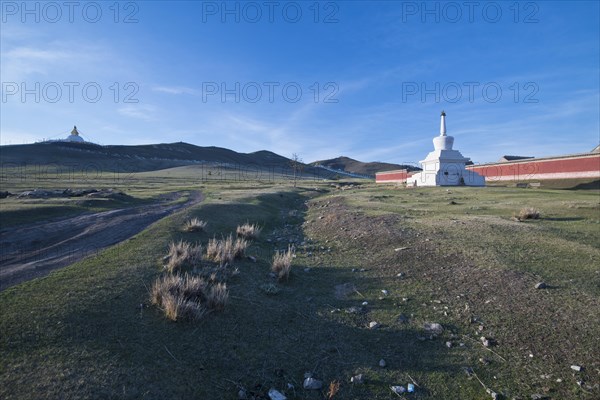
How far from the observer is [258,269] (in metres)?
9.21

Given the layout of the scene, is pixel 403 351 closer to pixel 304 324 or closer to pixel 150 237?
pixel 304 324

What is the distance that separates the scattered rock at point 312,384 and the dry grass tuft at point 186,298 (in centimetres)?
209

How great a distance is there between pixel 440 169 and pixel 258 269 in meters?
34.1

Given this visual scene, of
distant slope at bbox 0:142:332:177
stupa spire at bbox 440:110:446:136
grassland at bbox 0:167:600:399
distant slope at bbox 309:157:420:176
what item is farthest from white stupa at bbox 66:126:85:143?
grassland at bbox 0:167:600:399

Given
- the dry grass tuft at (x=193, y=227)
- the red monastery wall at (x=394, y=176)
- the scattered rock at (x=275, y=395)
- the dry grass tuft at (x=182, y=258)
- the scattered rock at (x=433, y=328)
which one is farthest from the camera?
the red monastery wall at (x=394, y=176)

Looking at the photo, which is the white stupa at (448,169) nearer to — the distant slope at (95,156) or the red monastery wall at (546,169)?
the red monastery wall at (546,169)

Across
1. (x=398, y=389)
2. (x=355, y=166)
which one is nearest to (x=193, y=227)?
(x=398, y=389)

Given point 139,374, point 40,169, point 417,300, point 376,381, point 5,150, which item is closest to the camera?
point 139,374

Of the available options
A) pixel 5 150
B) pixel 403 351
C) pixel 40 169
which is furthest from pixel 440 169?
pixel 5 150

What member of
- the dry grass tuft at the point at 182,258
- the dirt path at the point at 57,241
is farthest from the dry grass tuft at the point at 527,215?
the dirt path at the point at 57,241

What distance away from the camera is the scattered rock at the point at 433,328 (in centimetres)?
589

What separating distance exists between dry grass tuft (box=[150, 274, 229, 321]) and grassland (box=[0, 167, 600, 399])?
0.48ft

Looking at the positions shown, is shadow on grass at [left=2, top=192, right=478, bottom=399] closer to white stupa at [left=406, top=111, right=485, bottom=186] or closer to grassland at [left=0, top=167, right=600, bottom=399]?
grassland at [left=0, top=167, right=600, bottom=399]

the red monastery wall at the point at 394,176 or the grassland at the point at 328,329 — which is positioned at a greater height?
the red monastery wall at the point at 394,176
